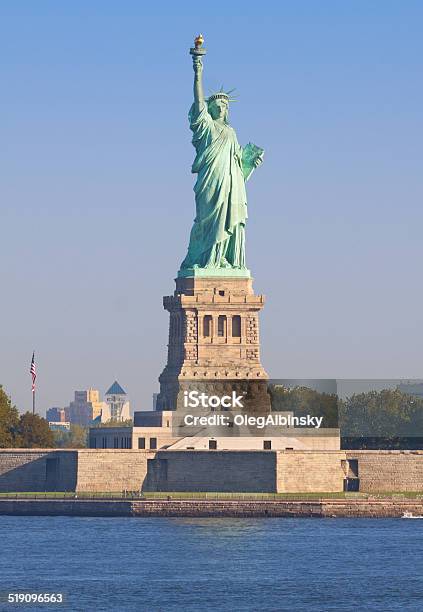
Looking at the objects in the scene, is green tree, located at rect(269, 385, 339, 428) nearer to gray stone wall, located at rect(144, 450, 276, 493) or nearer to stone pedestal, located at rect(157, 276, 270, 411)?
stone pedestal, located at rect(157, 276, 270, 411)

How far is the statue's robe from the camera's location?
13650 cm

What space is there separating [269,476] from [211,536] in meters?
15.4

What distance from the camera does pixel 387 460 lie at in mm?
131000

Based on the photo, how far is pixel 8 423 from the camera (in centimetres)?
14612

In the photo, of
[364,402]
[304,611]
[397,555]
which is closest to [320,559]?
[397,555]

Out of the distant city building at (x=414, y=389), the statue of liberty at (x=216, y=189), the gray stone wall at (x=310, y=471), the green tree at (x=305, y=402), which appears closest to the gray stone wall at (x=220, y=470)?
the gray stone wall at (x=310, y=471)

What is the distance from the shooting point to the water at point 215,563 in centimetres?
8900

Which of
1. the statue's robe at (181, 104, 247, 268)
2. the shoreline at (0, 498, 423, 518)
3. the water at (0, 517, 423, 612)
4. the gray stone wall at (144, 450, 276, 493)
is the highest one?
the statue's robe at (181, 104, 247, 268)

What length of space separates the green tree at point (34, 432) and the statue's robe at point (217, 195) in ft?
60.0

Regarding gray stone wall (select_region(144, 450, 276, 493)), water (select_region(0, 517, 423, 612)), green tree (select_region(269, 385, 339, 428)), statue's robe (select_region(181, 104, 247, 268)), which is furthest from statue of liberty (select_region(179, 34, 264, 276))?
water (select_region(0, 517, 423, 612))

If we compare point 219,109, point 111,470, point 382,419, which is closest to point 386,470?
point 111,470

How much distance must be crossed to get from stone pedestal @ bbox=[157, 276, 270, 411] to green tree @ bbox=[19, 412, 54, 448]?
14064 millimetres

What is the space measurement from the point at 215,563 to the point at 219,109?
4296 centimetres

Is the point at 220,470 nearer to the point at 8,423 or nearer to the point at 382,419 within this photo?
the point at 8,423
